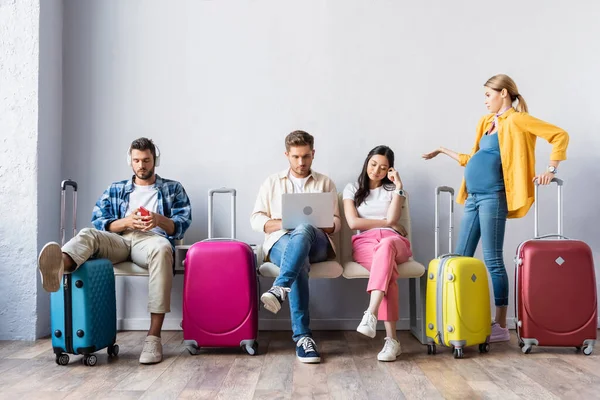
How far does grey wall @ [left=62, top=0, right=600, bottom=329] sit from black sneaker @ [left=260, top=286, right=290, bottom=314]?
93cm

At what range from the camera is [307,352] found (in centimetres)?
256

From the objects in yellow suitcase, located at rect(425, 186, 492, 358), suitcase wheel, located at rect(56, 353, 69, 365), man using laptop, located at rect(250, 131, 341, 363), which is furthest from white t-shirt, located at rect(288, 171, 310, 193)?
suitcase wheel, located at rect(56, 353, 69, 365)

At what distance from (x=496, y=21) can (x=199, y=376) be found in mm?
2611

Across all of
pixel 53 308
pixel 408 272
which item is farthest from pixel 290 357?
pixel 53 308

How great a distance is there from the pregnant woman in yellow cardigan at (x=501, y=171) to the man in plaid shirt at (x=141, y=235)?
1502mm

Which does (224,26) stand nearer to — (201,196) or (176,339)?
(201,196)

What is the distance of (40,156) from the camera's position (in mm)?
3180

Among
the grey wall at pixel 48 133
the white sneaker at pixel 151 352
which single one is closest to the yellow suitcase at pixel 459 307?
the white sneaker at pixel 151 352

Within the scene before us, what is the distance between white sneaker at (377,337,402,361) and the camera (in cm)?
258

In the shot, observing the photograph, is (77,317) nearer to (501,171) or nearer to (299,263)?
(299,263)

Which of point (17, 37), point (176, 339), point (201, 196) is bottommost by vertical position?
point (176, 339)

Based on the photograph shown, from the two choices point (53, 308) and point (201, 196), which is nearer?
point (53, 308)

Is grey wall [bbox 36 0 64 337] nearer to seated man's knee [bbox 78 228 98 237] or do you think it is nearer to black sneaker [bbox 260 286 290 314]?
seated man's knee [bbox 78 228 98 237]

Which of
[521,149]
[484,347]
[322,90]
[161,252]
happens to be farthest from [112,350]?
[521,149]
